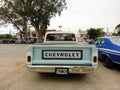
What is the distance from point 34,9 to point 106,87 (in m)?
37.8

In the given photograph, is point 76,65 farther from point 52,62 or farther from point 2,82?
point 2,82

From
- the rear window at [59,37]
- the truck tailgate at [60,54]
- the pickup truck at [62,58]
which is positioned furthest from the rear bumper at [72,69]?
the rear window at [59,37]

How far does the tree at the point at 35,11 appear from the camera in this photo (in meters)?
41.8

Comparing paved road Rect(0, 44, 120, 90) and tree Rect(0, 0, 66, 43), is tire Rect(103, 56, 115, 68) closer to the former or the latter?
paved road Rect(0, 44, 120, 90)

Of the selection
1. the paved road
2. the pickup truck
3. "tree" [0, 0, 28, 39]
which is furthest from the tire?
"tree" [0, 0, 28, 39]

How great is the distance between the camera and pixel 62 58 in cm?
619

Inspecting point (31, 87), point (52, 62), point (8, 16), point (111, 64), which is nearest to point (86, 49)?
point (52, 62)

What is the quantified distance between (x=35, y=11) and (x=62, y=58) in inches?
1454

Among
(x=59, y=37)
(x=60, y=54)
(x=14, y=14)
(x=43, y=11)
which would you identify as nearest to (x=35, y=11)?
(x=43, y=11)

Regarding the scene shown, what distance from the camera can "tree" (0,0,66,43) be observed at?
137 ft

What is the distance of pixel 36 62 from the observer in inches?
241

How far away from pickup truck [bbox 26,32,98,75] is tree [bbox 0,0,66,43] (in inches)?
1412

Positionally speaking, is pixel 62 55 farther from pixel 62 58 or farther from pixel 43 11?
pixel 43 11

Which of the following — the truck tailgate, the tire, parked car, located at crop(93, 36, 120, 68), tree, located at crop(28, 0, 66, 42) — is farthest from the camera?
tree, located at crop(28, 0, 66, 42)
